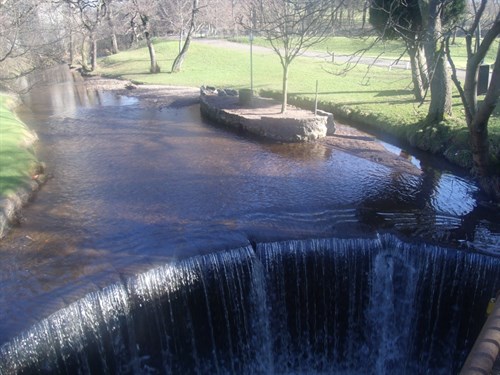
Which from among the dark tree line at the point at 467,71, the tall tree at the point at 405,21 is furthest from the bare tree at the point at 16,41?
the tall tree at the point at 405,21

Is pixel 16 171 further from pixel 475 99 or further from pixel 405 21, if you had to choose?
pixel 405 21

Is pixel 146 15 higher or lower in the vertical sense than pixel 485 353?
higher

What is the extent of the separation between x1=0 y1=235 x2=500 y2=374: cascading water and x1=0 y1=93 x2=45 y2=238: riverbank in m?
3.33

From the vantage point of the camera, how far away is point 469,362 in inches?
116

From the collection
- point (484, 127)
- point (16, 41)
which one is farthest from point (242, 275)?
point (16, 41)

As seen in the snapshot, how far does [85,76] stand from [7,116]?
16571 millimetres

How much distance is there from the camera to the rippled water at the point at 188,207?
746 cm

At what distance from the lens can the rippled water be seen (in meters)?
7.46

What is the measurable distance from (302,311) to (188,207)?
121 inches

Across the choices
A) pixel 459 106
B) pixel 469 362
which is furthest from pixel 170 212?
pixel 459 106

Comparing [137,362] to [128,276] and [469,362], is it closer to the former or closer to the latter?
[128,276]

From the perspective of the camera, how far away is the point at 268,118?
1494 cm

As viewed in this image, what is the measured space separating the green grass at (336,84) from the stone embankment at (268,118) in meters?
1.76

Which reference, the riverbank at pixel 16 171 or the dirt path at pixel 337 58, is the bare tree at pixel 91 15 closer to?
the riverbank at pixel 16 171
